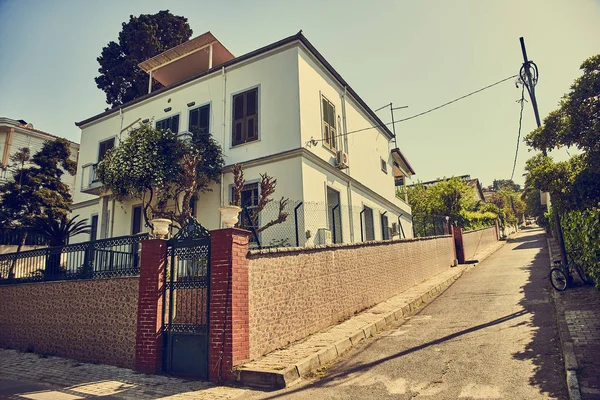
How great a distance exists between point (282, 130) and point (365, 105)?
6.91 metres

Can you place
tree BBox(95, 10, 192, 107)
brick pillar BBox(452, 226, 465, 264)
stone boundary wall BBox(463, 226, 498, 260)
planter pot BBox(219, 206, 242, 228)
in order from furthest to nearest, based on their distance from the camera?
tree BBox(95, 10, 192, 107) < stone boundary wall BBox(463, 226, 498, 260) < brick pillar BBox(452, 226, 465, 264) < planter pot BBox(219, 206, 242, 228)

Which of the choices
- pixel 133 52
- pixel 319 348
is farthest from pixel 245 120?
pixel 133 52

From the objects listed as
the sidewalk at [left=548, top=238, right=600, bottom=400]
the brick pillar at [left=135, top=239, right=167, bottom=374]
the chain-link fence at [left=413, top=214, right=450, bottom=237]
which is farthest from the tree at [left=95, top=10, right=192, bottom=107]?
the sidewalk at [left=548, top=238, right=600, bottom=400]

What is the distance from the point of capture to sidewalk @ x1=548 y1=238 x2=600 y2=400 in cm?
440

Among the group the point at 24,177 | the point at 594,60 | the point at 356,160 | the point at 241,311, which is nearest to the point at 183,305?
the point at 241,311

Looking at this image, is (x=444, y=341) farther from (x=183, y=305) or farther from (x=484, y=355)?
(x=183, y=305)

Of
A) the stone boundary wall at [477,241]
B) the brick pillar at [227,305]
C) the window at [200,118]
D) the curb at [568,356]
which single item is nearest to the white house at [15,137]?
the window at [200,118]

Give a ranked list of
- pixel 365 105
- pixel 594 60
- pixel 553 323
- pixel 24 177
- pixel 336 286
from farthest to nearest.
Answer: pixel 24 177 → pixel 365 105 → pixel 336 286 → pixel 553 323 → pixel 594 60

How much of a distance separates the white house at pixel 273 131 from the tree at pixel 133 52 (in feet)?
35.1

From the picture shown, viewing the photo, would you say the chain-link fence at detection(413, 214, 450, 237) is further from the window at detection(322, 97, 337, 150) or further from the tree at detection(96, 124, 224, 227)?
the tree at detection(96, 124, 224, 227)

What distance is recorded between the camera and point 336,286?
895 centimetres

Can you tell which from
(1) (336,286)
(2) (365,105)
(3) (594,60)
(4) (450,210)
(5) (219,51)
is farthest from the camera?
(4) (450,210)

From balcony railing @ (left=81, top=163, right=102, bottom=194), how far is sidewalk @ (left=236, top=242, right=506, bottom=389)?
1261 cm

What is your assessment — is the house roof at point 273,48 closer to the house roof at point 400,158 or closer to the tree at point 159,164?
the tree at point 159,164
